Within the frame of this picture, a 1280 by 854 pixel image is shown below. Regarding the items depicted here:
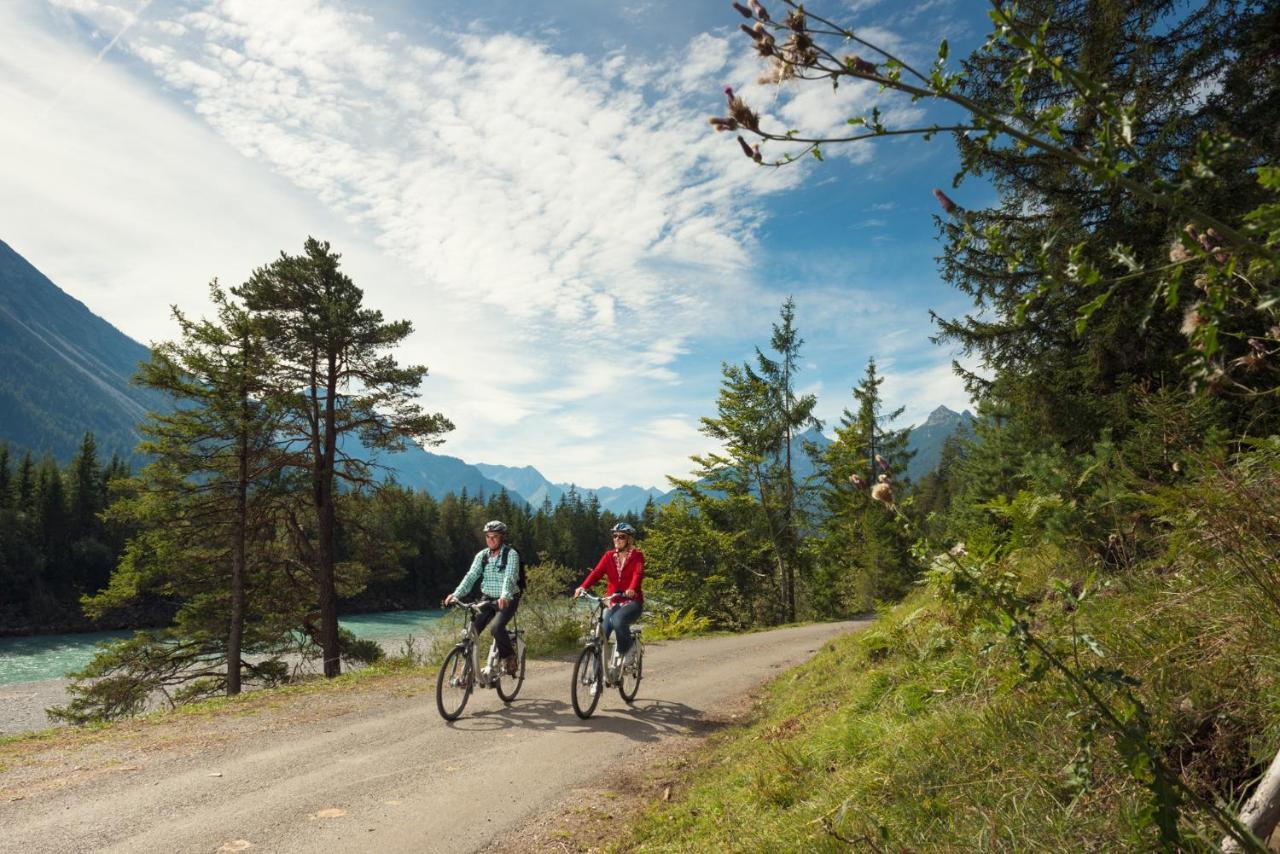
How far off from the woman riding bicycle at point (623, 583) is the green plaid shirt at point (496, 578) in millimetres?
947

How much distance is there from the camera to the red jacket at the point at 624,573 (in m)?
8.94

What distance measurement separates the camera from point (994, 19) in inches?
58.9

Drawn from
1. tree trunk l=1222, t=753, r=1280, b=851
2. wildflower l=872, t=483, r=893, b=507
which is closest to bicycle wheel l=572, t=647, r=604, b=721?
wildflower l=872, t=483, r=893, b=507

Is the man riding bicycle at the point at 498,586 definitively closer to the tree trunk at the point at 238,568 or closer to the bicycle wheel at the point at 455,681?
the bicycle wheel at the point at 455,681

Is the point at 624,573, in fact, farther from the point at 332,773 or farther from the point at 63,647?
the point at 63,647

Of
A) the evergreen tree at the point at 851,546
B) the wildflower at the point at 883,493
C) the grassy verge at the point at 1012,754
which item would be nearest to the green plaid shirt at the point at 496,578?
the grassy verge at the point at 1012,754

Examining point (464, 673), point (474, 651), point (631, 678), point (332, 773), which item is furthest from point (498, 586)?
point (332, 773)

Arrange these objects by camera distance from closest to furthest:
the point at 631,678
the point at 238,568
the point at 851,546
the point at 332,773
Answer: the point at 332,773
the point at 631,678
the point at 238,568
the point at 851,546

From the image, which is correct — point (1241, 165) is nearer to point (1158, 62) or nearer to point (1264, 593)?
point (1158, 62)

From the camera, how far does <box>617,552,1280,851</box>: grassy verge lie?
2.57 m

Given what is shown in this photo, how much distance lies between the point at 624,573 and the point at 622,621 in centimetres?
66

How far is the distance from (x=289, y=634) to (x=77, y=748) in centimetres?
1784

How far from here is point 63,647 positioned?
4462cm

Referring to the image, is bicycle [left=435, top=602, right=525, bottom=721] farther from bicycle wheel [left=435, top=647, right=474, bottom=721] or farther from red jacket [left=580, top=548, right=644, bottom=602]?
red jacket [left=580, top=548, right=644, bottom=602]
